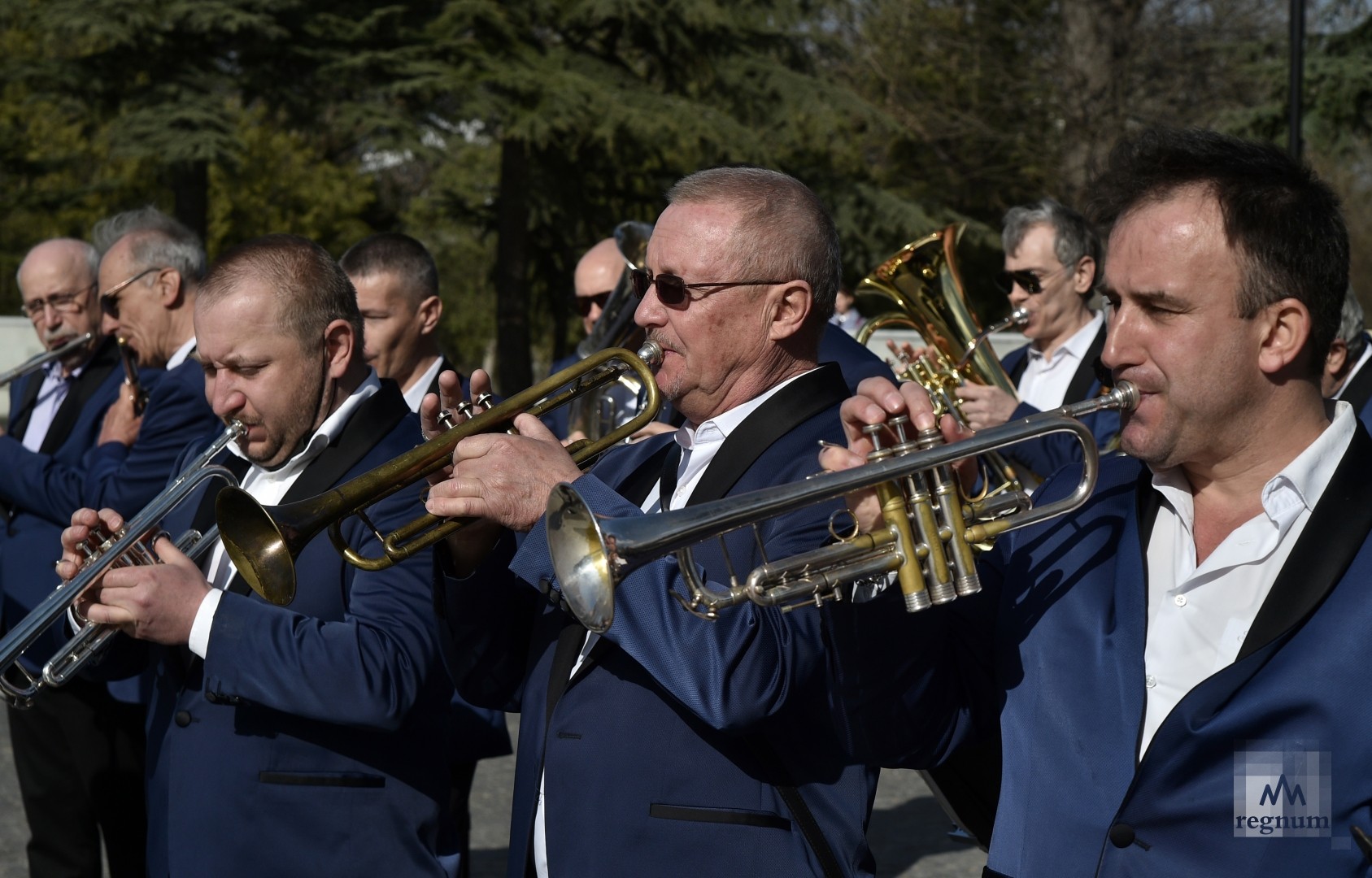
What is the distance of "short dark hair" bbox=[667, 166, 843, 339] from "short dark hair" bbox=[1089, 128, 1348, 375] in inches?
26.8

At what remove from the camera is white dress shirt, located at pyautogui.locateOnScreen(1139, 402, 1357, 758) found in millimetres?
2213

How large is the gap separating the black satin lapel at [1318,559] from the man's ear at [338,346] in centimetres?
217

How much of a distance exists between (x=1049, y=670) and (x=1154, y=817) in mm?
268

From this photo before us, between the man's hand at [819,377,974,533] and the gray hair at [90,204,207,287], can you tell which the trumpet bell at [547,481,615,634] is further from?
the gray hair at [90,204,207,287]

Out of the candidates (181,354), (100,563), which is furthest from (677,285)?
(181,354)

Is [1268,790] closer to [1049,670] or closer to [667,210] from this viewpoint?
[1049,670]

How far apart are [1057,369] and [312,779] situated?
394 centimetres

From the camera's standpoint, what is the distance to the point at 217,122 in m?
17.6

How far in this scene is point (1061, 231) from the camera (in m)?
6.24

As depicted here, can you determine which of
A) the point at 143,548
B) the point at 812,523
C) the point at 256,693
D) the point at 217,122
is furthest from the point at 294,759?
the point at 217,122

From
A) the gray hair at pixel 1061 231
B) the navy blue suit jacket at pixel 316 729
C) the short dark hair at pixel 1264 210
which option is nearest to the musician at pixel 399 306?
the navy blue suit jacket at pixel 316 729

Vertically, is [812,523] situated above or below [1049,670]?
above

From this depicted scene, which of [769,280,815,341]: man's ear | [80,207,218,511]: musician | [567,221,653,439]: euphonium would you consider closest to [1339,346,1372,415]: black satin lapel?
[567,221,653,439]: euphonium

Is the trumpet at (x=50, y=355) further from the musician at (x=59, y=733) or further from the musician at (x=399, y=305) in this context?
the musician at (x=399, y=305)
